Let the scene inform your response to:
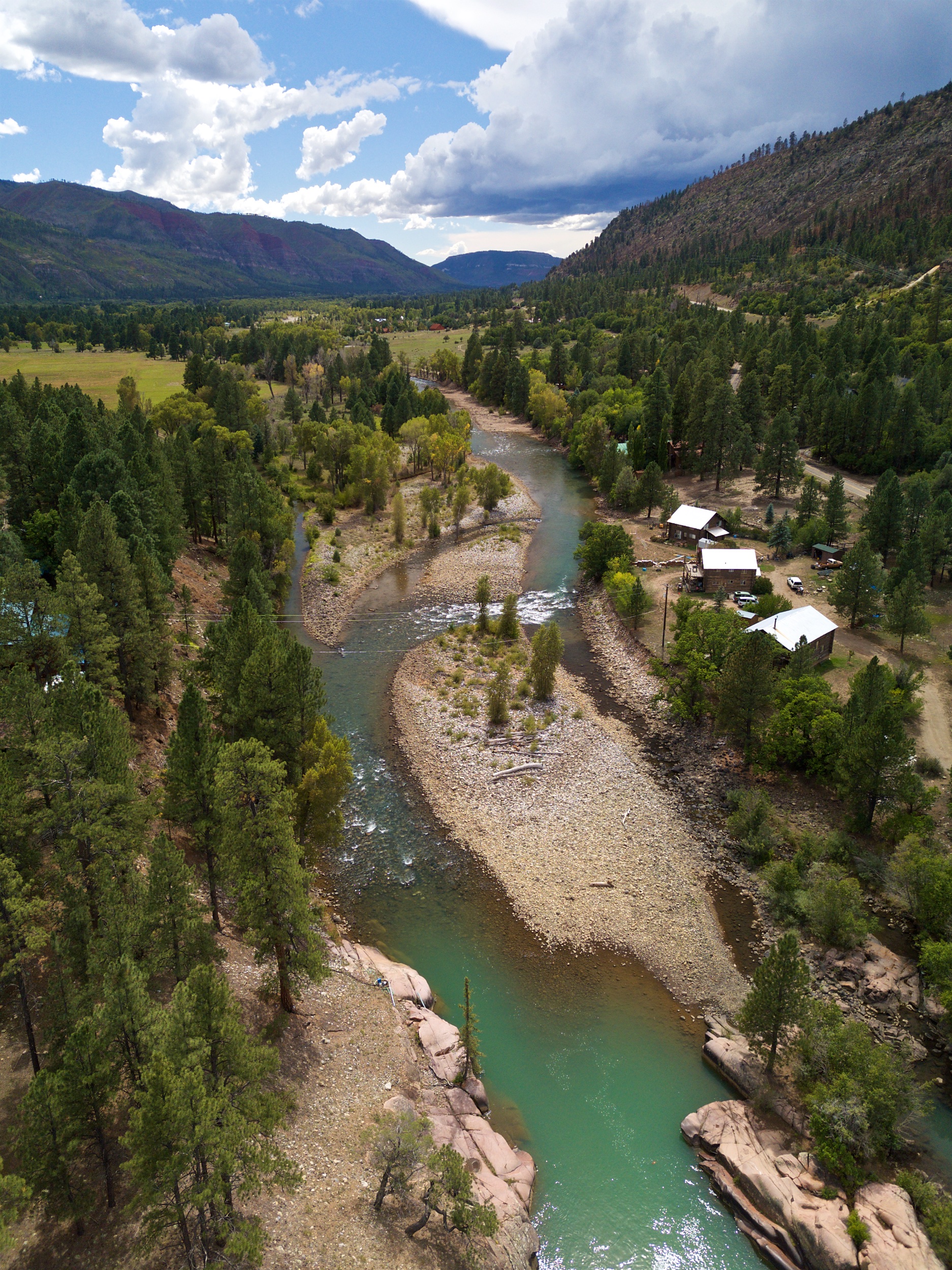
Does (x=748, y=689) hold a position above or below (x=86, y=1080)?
below

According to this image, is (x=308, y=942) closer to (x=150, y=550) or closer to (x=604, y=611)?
(x=150, y=550)

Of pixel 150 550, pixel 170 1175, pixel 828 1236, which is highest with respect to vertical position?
pixel 150 550

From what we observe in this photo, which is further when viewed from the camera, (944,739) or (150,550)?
(150,550)

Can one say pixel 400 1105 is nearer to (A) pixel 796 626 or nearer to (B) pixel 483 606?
(A) pixel 796 626

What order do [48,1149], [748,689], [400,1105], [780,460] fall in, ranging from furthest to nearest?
[780,460] < [748,689] < [400,1105] < [48,1149]

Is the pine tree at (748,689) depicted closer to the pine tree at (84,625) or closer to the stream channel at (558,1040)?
the stream channel at (558,1040)

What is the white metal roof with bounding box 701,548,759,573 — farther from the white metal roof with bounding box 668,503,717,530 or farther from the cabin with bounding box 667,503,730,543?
the cabin with bounding box 667,503,730,543

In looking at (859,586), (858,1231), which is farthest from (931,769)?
(858,1231)

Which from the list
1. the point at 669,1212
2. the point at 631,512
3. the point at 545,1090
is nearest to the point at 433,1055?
the point at 545,1090
